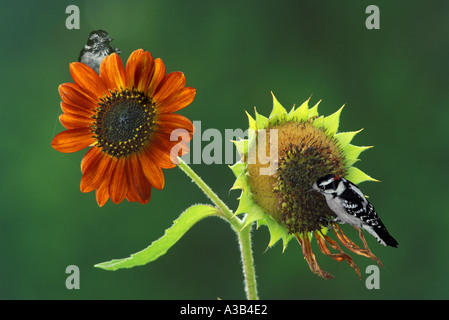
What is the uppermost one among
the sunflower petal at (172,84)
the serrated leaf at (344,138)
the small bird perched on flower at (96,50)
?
the small bird perched on flower at (96,50)

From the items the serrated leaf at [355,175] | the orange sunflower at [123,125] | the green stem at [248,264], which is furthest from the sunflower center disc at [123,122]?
the serrated leaf at [355,175]

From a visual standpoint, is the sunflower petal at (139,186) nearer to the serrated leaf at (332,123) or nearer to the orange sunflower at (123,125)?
the orange sunflower at (123,125)

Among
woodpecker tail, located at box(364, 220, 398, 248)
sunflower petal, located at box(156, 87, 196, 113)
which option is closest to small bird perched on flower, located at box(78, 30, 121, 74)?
sunflower petal, located at box(156, 87, 196, 113)

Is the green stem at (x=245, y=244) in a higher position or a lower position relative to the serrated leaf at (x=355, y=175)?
lower

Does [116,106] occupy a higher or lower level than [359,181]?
higher

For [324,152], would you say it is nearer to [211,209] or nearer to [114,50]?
[211,209]

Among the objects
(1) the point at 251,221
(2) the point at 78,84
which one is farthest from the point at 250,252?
(2) the point at 78,84
